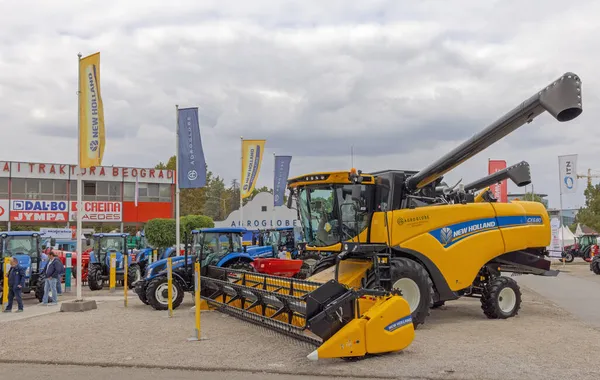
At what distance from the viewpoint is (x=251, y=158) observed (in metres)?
28.2

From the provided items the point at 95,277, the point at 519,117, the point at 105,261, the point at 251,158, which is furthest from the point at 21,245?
the point at 519,117

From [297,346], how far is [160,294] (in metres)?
6.34

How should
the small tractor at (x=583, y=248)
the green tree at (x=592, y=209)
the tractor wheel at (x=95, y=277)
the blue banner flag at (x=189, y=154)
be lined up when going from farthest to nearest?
the green tree at (x=592, y=209), the small tractor at (x=583, y=248), the tractor wheel at (x=95, y=277), the blue banner flag at (x=189, y=154)

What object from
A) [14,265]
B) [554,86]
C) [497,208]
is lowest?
[14,265]

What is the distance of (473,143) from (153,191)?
136 feet

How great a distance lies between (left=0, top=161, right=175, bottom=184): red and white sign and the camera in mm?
44312

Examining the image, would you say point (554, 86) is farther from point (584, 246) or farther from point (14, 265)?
point (584, 246)

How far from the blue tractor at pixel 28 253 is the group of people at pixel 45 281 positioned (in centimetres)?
68

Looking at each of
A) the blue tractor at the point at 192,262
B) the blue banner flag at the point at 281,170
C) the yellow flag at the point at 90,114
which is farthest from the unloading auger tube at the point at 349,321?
the blue banner flag at the point at 281,170

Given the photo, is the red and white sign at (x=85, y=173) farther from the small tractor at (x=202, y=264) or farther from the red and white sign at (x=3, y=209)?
the small tractor at (x=202, y=264)

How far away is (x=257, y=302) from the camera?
1098 cm

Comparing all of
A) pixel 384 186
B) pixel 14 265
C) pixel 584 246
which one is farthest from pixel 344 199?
pixel 584 246

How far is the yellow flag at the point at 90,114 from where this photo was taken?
1538cm

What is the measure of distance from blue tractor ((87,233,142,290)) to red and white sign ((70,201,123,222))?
24272 mm
